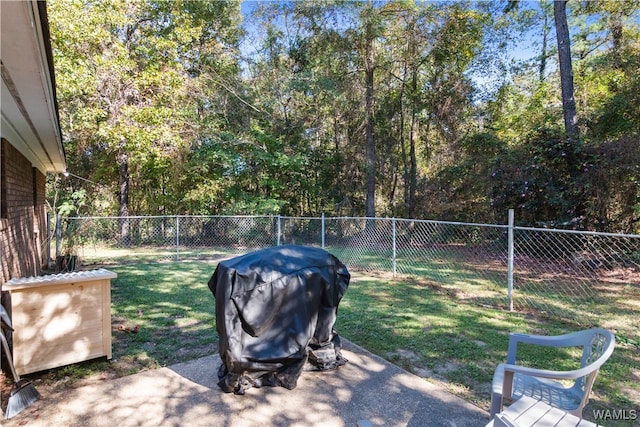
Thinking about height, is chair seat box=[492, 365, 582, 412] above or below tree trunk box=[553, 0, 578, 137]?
below

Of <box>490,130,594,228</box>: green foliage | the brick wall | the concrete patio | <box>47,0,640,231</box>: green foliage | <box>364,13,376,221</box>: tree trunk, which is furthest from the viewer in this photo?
<box>364,13,376,221</box>: tree trunk

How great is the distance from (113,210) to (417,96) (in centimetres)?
1414

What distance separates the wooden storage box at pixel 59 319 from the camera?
2811 millimetres

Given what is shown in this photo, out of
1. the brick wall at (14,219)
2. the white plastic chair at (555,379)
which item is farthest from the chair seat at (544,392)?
the brick wall at (14,219)

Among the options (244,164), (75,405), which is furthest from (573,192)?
(244,164)

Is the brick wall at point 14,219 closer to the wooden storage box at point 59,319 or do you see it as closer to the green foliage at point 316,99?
the wooden storage box at point 59,319

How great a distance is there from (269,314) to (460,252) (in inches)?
336

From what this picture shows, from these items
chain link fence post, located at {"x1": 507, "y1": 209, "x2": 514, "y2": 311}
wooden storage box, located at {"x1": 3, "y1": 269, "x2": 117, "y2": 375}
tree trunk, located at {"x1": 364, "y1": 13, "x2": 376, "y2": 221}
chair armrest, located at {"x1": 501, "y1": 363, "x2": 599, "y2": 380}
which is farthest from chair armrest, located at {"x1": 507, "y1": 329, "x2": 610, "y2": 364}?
tree trunk, located at {"x1": 364, "y1": 13, "x2": 376, "y2": 221}

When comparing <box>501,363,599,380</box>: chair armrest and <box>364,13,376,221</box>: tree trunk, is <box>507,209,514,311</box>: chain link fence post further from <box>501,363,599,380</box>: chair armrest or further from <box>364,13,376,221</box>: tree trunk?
<box>364,13,376,221</box>: tree trunk

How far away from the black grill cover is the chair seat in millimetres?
1353

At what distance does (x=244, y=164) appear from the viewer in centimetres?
1420

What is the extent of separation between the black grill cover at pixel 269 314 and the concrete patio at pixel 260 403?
170 millimetres

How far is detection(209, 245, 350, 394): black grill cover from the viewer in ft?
8.50

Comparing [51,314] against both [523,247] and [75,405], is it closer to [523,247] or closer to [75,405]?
[75,405]
